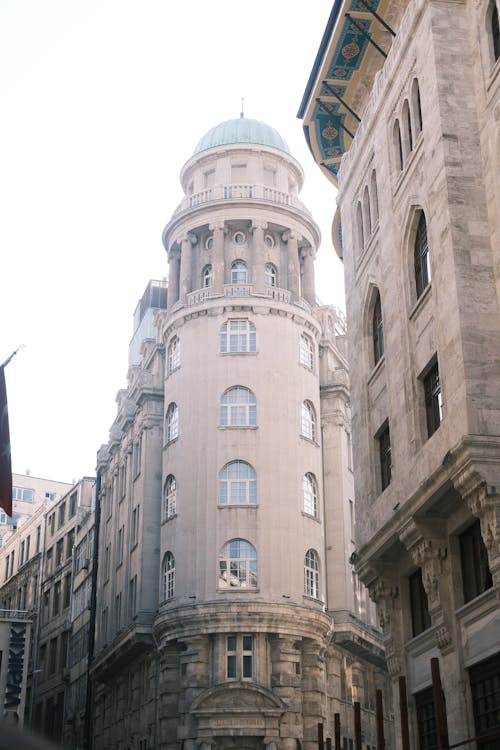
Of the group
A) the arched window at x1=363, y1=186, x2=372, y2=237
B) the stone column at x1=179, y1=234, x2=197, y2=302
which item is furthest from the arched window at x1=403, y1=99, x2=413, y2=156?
the stone column at x1=179, y1=234, x2=197, y2=302

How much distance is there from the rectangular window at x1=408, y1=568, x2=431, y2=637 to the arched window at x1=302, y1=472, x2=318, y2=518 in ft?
90.4

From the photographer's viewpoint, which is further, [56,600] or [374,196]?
[56,600]

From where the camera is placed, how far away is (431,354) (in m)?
24.1

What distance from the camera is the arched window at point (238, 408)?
54000 mm

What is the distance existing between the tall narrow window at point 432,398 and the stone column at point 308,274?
116 feet

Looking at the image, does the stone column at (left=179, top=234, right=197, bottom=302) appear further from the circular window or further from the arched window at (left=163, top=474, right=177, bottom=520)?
the arched window at (left=163, top=474, right=177, bottom=520)

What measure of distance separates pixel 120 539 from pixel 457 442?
45144mm

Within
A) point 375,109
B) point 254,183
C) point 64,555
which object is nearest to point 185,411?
point 254,183

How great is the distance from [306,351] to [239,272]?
20.2ft

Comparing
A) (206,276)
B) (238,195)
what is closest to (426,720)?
(206,276)

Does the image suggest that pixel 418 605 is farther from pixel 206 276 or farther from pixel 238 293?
pixel 206 276

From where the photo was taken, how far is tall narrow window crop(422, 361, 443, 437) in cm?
2427

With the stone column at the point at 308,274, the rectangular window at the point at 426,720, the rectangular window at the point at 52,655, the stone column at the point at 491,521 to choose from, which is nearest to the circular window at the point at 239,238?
the stone column at the point at 308,274

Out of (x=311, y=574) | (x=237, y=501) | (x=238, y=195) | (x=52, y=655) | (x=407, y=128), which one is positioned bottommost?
(x=311, y=574)
